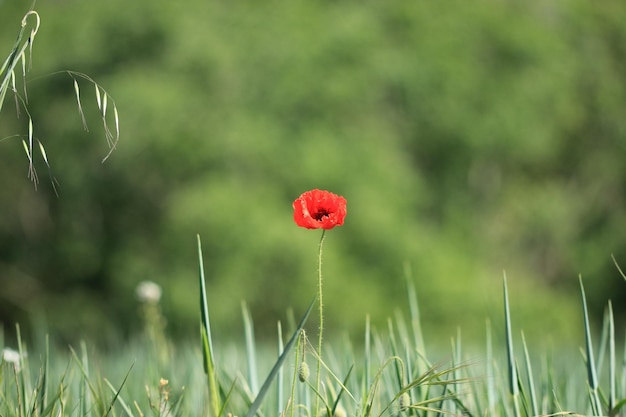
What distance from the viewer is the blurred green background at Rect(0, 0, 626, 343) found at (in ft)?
39.5

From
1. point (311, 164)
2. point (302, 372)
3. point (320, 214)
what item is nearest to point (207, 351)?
point (302, 372)

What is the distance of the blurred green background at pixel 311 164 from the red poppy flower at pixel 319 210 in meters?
9.11

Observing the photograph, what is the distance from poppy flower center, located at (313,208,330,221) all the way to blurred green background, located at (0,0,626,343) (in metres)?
9.10

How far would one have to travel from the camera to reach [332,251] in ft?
39.6

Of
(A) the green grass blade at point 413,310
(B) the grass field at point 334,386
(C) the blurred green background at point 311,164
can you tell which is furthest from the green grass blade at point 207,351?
(C) the blurred green background at point 311,164

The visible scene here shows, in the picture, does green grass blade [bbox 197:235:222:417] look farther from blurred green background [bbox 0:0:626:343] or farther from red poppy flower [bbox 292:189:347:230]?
blurred green background [bbox 0:0:626:343]

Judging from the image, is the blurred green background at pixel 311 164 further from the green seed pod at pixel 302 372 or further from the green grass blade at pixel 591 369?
the green seed pod at pixel 302 372

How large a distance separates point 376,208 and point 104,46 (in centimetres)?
500

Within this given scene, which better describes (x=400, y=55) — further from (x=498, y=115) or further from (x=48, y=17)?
(x=48, y=17)

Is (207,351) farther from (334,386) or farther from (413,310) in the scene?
(334,386)

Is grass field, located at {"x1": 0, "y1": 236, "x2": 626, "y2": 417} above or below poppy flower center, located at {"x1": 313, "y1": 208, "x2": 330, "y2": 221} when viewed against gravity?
below

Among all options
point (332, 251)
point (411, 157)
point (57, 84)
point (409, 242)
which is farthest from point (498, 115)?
point (57, 84)

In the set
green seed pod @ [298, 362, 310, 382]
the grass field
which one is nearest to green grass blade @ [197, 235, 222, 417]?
the grass field

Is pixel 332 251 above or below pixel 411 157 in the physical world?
below
